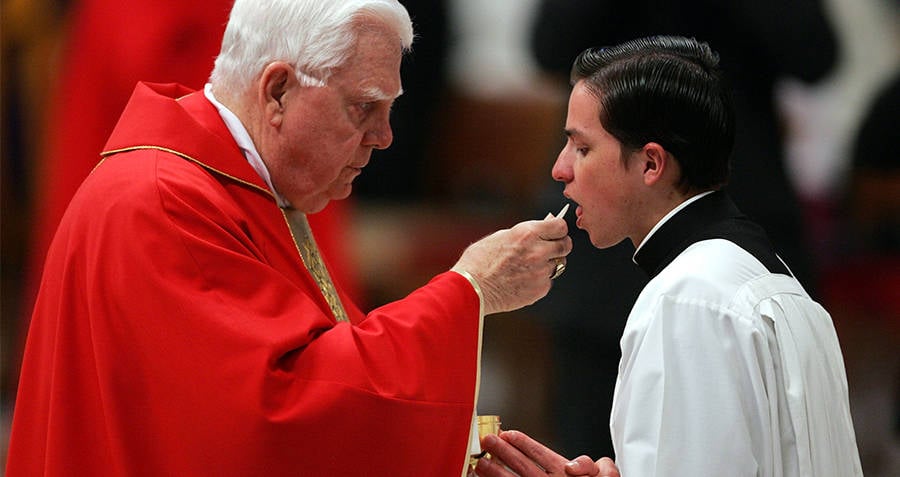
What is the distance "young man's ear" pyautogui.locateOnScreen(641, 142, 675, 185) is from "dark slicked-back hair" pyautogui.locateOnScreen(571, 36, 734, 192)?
0.6 inches

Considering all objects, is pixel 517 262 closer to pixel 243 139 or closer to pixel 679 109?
pixel 679 109

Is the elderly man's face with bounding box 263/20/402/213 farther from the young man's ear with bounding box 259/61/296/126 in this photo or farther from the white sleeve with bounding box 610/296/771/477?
the white sleeve with bounding box 610/296/771/477

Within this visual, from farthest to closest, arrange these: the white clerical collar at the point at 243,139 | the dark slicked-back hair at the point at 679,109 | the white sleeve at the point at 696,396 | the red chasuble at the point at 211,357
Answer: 1. the white clerical collar at the point at 243,139
2. the dark slicked-back hair at the point at 679,109
3. the red chasuble at the point at 211,357
4. the white sleeve at the point at 696,396

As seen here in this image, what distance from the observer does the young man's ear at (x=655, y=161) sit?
235cm

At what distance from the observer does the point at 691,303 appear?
6.89 feet

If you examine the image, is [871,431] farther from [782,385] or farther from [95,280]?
[95,280]

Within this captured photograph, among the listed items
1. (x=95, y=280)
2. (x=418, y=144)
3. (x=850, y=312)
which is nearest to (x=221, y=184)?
(x=95, y=280)

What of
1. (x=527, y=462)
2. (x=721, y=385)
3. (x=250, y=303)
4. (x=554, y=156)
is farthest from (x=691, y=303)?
(x=554, y=156)

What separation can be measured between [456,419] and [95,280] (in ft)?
2.30

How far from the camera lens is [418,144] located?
477 cm

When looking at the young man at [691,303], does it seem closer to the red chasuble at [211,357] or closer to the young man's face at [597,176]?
the young man's face at [597,176]

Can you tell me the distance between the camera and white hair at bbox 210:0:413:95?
2.48 m

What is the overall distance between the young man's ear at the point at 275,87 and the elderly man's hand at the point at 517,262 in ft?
1.55

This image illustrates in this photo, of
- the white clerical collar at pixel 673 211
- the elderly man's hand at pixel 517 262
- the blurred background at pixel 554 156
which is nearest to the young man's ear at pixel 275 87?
the elderly man's hand at pixel 517 262
